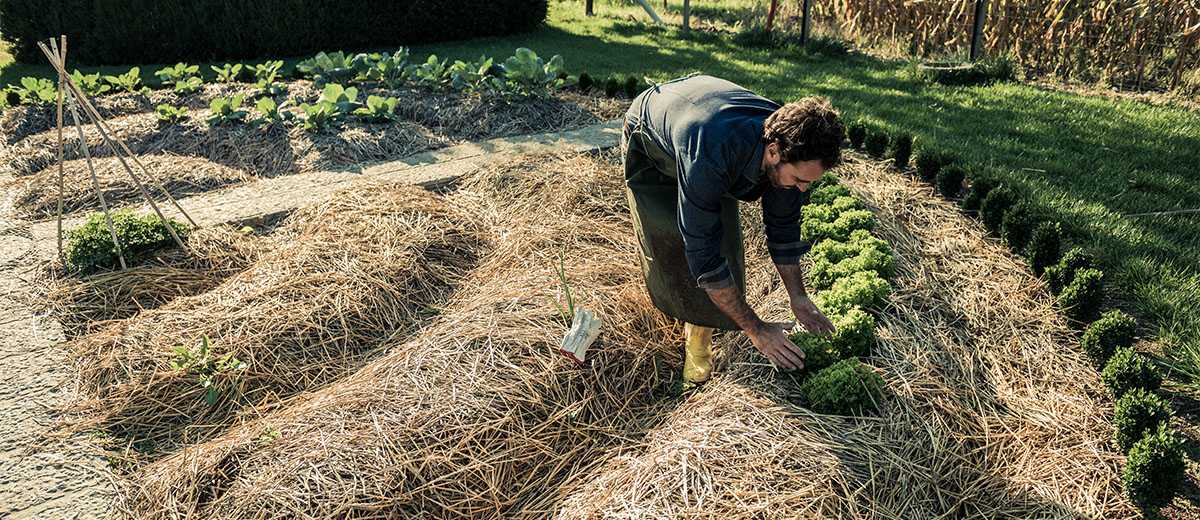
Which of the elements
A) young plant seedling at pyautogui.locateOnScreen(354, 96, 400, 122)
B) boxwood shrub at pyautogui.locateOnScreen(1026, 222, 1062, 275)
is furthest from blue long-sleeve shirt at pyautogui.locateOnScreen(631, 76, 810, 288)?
young plant seedling at pyautogui.locateOnScreen(354, 96, 400, 122)

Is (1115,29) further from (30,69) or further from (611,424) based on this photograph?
(30,69)

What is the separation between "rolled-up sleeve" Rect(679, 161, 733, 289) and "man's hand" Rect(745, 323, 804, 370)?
0.28m

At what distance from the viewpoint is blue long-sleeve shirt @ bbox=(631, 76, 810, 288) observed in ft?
9.32

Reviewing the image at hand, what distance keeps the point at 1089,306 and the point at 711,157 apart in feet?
8.02

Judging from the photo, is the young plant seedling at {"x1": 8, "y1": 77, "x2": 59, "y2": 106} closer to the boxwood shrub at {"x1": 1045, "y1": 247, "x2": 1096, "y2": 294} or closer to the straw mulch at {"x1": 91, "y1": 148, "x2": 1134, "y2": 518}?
the straw mulch at {"x1": 91, "y1": 148, "x2": 1134, "y2": 518}

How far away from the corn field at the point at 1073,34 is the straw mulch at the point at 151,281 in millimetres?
8816

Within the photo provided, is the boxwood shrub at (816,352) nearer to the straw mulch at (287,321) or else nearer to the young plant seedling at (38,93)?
the straw mulch at (287,321)

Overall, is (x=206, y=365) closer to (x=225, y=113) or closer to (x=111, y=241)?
(x=111, y=241)

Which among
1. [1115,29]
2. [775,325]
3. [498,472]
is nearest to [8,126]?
[498,472]

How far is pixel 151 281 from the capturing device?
14.7ft

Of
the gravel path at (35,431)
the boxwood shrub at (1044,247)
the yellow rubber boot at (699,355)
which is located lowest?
the gravel path at (35,431)

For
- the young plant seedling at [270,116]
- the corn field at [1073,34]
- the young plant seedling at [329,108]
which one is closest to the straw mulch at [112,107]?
the young plant seedling at [270,116]

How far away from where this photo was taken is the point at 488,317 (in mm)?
3941

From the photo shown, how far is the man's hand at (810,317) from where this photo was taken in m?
3.43
